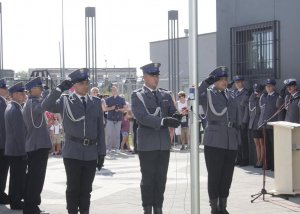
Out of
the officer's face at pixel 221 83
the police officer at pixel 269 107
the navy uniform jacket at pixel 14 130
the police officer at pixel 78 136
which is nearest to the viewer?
the police officer at pixel 78 136

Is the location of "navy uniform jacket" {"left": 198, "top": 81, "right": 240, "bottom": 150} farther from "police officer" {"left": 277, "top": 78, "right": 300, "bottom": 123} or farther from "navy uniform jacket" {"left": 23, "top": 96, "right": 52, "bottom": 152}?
"police officer" {"left": 277, "top": 78, "right": 300, "bottom": 123}

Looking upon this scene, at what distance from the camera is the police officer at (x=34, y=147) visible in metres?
8.27

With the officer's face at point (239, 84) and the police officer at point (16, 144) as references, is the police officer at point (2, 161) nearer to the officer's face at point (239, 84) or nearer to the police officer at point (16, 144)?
the police officer at point (16, 144)

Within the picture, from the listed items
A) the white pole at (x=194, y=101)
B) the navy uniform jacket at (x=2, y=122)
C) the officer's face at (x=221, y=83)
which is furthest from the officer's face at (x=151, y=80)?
the navy uniform jacket at (x=2, y=122)

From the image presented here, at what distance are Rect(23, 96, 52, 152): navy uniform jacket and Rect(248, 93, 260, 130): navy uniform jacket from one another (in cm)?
626

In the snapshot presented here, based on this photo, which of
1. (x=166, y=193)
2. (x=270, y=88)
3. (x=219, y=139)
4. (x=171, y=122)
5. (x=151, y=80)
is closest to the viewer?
(x=171, y=122)

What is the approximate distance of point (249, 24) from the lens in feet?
44.6

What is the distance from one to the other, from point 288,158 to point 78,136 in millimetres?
3838

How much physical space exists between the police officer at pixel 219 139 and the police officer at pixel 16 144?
290 cm

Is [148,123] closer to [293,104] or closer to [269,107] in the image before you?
[293,104]

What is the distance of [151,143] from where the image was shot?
7.43 metres

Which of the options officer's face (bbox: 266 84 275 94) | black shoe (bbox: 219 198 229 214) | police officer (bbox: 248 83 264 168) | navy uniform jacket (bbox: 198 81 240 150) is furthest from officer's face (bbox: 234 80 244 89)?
black shoe (bbox: 219 198 229 214)

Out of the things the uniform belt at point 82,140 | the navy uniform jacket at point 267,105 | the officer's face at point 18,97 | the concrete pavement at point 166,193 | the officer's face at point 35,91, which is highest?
the officer's face at point 35,91

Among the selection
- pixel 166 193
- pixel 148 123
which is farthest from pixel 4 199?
pixel 148 123
